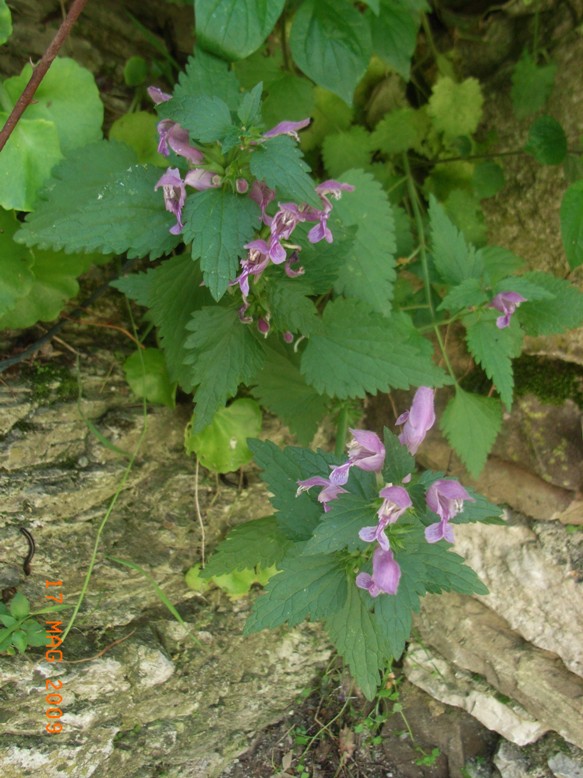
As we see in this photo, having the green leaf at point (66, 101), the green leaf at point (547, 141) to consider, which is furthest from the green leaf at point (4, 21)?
the green leaf at point (547, 141)

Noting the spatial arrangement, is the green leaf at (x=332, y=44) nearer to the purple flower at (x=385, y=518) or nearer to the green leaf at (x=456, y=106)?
the green leaf at (x=456, y=106)

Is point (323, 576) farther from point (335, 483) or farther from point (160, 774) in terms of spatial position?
point (160, 774)

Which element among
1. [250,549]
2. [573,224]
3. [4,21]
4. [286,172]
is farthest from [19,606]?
[573,224]

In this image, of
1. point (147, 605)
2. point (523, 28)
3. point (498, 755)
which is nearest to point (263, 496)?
point (147, 605)

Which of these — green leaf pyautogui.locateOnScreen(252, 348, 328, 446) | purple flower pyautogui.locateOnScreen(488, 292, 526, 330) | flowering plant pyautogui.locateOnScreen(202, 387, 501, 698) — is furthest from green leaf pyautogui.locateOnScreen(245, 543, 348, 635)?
purple flower pyautogui.locateOnScreen(488, 292, 526, 330)

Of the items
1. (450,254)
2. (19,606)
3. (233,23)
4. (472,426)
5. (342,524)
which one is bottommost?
(19,606)

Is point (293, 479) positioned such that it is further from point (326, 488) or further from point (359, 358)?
point (359, 358)

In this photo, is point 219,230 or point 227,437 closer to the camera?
point 219,230
